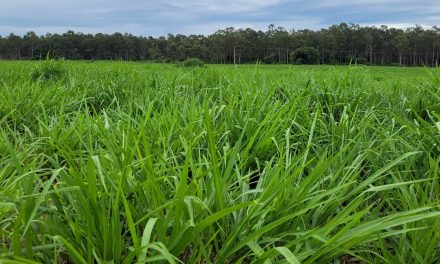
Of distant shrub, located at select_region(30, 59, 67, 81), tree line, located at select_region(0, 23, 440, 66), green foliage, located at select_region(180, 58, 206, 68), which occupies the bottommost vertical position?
distant shrub, located at select_region(30, 59, 67, 81)

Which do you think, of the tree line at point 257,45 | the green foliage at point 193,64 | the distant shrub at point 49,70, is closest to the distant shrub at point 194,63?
the green foliage at point 193,64

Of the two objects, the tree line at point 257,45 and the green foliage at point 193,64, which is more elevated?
the tree line at point 257,45

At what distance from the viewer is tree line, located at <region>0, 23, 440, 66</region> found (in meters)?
60.1

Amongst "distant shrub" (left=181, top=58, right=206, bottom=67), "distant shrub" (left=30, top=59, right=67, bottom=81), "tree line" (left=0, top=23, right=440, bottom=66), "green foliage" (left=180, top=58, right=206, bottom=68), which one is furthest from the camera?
"tree line" (left=0, top=23, right=440, bottom=66)

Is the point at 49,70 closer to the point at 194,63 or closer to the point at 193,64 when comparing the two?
the point at 193,64

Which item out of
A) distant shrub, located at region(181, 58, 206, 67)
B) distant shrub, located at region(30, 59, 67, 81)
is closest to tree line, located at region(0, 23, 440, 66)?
distant shrub, located at region(181, 58, 206, 67)

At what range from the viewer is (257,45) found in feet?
236

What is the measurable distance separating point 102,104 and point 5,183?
98.0 inches

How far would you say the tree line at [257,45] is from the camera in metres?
60.1

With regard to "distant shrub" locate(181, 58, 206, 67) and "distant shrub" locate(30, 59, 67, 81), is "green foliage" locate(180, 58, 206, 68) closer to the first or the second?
"distant shrub" locate(181, 58, 206, 67)

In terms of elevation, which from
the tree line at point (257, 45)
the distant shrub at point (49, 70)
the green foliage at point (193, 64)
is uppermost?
the tree line at point (257, 45)

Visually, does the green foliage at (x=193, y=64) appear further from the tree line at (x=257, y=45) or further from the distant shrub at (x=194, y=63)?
the tree line at (x=257, y=45)

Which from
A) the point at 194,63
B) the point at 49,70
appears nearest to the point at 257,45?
the point at 194,63

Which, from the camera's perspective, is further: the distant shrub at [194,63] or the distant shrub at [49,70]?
the distant shrub at [194,63]
